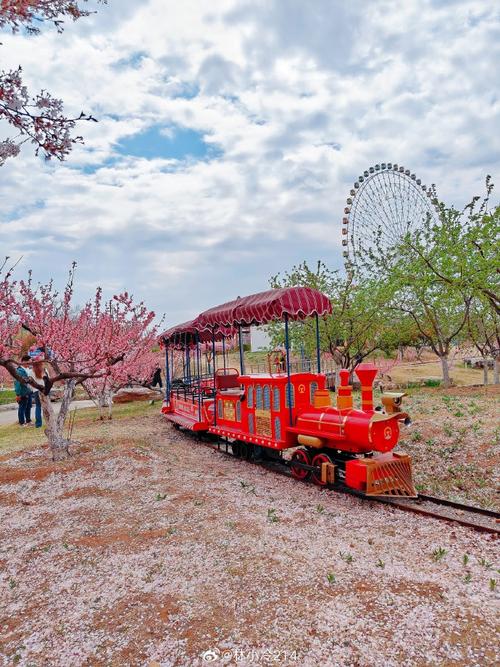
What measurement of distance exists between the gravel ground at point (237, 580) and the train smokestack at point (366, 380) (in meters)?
1.53

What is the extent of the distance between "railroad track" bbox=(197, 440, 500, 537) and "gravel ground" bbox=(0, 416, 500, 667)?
0.19 metres

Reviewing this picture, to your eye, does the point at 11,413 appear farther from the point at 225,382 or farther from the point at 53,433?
the point at 225,382

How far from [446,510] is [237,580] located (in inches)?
138

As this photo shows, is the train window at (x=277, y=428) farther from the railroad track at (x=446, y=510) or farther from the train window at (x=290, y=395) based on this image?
the railroad track at (x=446, y=510)

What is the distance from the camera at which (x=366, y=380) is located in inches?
281

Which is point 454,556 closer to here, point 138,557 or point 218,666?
point 218,666

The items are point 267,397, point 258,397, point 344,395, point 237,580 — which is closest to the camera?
point 237,580

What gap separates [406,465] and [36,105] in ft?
22.1

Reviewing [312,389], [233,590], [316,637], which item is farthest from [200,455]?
[316,637]

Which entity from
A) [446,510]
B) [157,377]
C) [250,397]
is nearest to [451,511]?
[446,510]

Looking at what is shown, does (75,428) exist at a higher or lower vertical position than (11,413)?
higher

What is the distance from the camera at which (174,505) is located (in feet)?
21.6

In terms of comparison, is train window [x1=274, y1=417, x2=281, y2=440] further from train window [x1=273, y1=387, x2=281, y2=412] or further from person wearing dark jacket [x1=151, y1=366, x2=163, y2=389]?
person wearing dark jacket [x1=151, y1=366, x2=163, y2=389]

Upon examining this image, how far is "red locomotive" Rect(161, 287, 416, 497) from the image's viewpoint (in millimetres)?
6840
